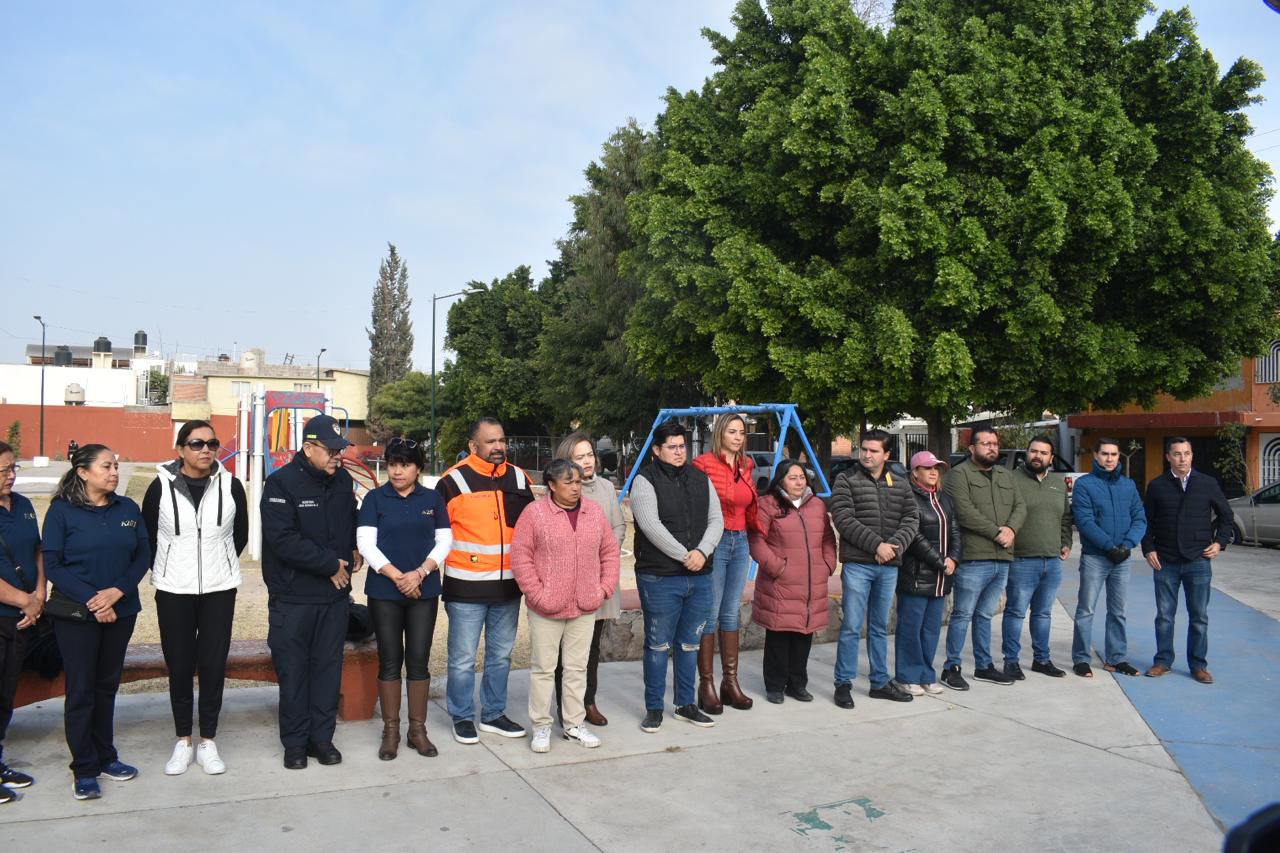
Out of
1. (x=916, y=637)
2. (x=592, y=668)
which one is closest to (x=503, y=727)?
(x=592, y=668)

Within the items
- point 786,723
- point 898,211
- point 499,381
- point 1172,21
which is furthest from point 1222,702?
point 499,381

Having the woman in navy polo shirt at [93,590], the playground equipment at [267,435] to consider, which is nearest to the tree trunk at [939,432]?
the playground equipment at [267,435]

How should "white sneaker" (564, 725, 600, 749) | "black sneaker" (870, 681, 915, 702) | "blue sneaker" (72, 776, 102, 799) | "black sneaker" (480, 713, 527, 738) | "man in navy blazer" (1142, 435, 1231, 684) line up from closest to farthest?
"blue sneaker" (72, 776, 102, 799), "white sneaker" (564, 725, 600, 749), "black sneaker" (480, 713, 527, 738), "black sneaker" (870, 681, 915, 702), "man in navy blazer" (1142, 435, 1231, 684)

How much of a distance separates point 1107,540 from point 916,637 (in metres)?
1.76

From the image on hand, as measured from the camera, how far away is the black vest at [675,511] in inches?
243

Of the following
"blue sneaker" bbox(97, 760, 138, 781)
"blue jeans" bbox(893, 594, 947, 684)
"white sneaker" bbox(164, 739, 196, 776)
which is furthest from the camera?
"blue jeans" bbox(893, 594, 947, 684)

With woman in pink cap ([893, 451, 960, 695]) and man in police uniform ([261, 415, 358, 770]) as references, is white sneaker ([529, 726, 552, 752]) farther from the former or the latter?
woman in pink cap ([893, 451, 960, 695])

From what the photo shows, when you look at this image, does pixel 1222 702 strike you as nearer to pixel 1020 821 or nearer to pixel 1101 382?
pixel 1020 821

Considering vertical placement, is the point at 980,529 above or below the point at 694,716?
above

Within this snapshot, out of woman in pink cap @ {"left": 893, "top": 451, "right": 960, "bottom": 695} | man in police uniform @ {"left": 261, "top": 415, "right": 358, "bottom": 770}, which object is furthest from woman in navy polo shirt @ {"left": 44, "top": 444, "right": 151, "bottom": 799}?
woman in pink cap @ {"left": 893, "top": 451, "right": 960, "bottom": 695}

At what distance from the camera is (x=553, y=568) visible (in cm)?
568

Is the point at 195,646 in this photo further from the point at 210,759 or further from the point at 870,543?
the point at 870,543

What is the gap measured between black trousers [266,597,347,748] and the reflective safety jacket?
0.67 m

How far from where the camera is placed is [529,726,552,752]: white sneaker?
5633 mm
